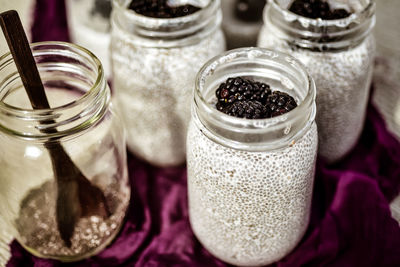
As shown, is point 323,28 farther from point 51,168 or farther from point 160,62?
point 51,168

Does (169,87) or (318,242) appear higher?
(169,87)

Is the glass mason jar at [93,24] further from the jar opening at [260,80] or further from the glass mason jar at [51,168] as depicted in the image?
the jar opening at [260,80]

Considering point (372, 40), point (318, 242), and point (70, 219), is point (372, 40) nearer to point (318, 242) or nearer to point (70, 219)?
point (318, 242)

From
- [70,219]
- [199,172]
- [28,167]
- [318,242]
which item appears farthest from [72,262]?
[318,242]

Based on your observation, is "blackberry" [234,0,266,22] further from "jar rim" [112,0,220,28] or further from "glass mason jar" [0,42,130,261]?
"glass mason jar" [0,42,130,261]

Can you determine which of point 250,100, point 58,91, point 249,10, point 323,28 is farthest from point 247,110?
point 249,10

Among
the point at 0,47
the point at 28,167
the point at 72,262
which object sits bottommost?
the point at 72,262

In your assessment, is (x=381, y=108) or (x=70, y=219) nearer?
(x=70, y=219)

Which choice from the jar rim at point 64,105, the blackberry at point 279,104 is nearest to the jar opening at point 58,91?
the jar rim at point 64,105
